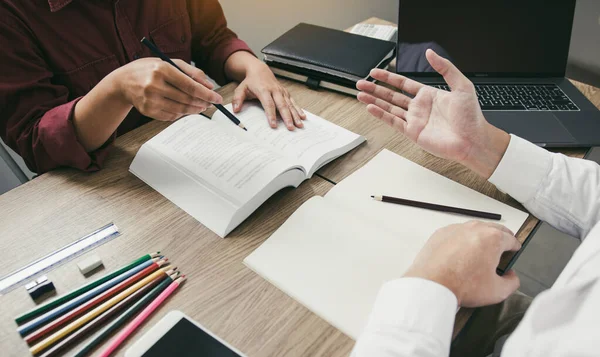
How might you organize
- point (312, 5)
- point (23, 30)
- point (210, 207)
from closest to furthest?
point (210, 207) → point (23, 30) → point (312, 5)

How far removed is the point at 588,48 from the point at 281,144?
113 cm

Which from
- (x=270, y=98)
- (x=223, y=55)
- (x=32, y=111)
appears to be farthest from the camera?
(x=223, y=55)

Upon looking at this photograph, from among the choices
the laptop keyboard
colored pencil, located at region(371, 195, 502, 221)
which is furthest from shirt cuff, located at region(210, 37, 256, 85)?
colored pencil, located at region(371, 195, 502, 221)

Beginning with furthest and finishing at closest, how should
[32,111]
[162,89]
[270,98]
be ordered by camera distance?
[270,98]
[32,111]
[162,89]

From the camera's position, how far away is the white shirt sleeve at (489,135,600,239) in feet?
2.32

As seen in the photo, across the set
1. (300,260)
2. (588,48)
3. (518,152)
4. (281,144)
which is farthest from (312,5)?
(300,260)

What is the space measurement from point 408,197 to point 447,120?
0.61 ft

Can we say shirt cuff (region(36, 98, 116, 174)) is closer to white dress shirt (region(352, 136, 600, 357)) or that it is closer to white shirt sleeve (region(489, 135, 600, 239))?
white dress shirt (region(352, 136, 600, 357))

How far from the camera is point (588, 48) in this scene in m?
1.32

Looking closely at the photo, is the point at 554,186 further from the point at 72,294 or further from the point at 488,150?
the point at 72,294

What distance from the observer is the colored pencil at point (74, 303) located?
0.56 m

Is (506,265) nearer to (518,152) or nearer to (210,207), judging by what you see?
(518,152)

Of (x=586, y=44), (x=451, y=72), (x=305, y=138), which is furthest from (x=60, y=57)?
(x=586, y=44)

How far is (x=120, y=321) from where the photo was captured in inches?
22.2
